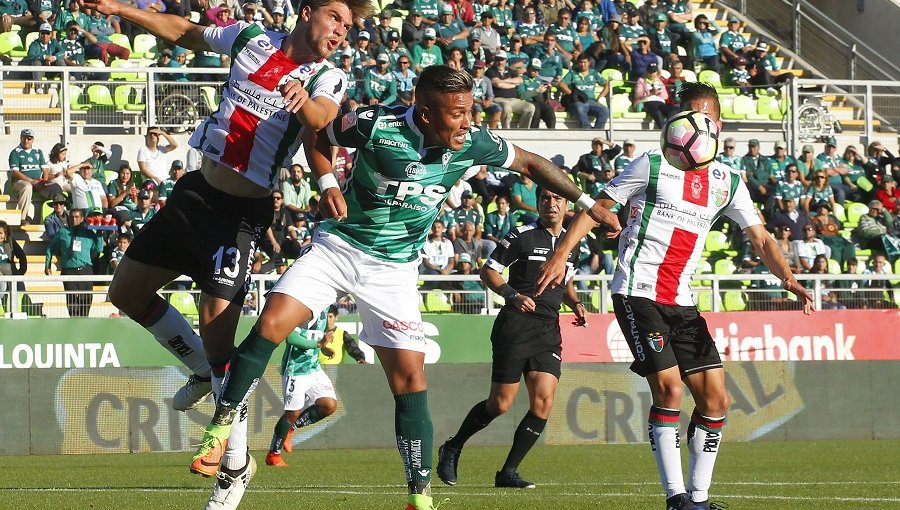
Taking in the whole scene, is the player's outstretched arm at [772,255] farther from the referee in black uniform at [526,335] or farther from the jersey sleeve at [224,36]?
the jersey sleeve at [224,36]

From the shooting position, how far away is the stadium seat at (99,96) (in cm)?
2208

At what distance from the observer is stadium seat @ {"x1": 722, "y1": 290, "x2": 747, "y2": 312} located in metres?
19.8

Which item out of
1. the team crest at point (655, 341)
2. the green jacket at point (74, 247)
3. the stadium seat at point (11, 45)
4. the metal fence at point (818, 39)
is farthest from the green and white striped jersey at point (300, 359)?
the metal fence at point (818, 39)

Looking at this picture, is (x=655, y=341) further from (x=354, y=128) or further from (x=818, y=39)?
(x=818, y=39)

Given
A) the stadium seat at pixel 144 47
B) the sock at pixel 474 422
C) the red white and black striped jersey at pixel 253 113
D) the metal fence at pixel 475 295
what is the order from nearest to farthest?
1. the red white and black striped jersey at pixel 253 113
2. the sock at pixel 474 422
3. the metal fence at pixel 475 295
4. the stadium seat at pixel 144 47

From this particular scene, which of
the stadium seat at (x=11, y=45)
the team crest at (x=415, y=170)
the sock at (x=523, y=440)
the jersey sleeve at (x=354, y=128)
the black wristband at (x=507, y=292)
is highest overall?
the stadium seat at (x=11, y=45)

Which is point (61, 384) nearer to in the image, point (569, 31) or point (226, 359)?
point (226, 359)

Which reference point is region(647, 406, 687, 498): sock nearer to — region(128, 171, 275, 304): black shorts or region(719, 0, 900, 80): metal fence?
region(128, 171, 275, 304): black shorts

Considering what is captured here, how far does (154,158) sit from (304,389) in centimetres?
821

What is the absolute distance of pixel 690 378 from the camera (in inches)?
330

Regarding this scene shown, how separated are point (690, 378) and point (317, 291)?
253 cm

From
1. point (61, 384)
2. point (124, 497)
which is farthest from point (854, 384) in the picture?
point (124, 497)

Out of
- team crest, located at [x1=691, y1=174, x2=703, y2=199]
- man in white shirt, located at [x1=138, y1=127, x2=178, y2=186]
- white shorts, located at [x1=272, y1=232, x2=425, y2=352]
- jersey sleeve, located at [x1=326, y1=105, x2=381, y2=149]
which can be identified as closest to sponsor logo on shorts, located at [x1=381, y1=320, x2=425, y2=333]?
white shorts, located at [x1=272, y1=232, x2=425, y2=352]

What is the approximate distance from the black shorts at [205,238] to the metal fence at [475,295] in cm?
927
